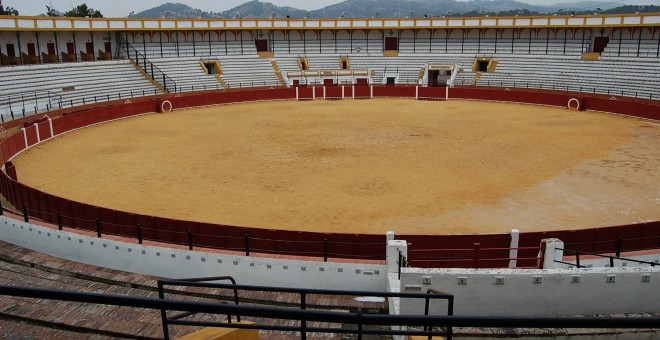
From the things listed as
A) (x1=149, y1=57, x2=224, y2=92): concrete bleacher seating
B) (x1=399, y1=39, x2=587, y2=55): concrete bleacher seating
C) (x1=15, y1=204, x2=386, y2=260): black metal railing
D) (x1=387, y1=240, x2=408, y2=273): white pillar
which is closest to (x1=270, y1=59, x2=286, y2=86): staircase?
(x1=149, y1=57, x2=224, y2=92): concrete bleacher seating

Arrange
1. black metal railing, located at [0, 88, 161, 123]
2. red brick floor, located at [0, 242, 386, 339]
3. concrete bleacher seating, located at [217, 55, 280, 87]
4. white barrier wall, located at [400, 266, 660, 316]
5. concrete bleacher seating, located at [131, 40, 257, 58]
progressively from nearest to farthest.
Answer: red brick floor, located at [0, 242, 386, 339], white barrier wall, located at [400, 266, 660, 316], black metal railing, located at [0, 88, 161, 123], concrete bleacher seating, located at [217, 55, 280, 87], concrete bleacher seating, located at [131, 40, 257, 58]

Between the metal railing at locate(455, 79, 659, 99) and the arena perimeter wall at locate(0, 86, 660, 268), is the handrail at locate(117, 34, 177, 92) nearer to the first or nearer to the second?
the metal railing at locate(455, 79, 659, 99)

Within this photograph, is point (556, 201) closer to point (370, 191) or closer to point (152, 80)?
point (370, 191)

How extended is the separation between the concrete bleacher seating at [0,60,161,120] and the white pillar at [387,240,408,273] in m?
30.7

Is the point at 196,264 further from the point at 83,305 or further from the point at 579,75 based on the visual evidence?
the point at 579,75

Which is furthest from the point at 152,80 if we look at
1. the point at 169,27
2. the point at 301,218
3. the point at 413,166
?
the point at 301,218

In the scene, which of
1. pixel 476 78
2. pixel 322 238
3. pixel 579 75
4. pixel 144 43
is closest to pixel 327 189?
pixel 322 238

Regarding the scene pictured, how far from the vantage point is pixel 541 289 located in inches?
387

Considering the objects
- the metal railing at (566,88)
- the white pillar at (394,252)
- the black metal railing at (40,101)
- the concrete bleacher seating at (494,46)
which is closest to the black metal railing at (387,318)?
the white pillar at (394,252)

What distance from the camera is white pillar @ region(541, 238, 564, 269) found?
1124 centimetres

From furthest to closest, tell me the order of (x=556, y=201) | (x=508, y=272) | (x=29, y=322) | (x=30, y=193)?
(x=556, y=201) < (x=30, y=193) < (x=508, y=272) < (x=29, y=322)

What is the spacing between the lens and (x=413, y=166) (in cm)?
2202

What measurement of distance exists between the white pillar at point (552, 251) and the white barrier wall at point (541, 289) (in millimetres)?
1292

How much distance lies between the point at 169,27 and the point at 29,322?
4986 cm
